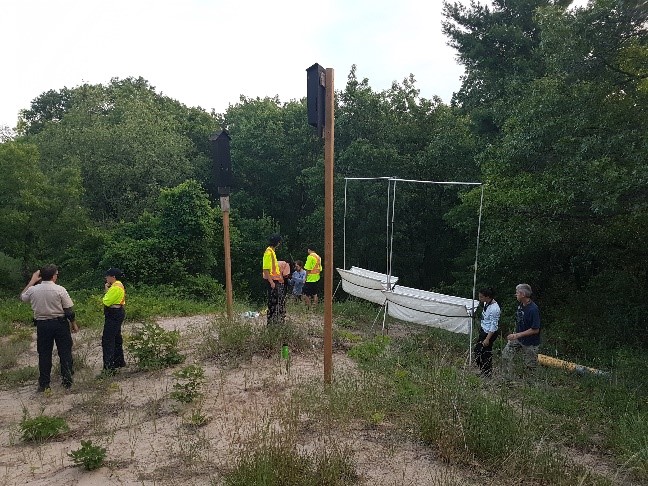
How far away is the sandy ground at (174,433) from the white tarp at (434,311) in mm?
1990

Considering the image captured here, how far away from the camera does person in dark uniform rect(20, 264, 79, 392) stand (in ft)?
22.7

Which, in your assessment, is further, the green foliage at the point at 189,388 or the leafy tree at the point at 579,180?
the leafy tree at the point at 579,180

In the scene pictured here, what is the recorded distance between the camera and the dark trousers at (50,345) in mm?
6953

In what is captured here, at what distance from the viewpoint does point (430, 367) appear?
5598mm

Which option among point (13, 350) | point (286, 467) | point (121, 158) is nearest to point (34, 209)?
point (121, 158)

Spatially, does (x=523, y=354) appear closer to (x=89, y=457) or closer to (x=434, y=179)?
(x=89, y=457)

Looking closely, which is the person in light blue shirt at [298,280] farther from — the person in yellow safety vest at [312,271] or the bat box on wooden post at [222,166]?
the bat box on wooden post at [222,166]

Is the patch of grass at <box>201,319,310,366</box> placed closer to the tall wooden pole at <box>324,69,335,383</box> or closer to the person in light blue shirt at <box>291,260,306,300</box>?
the tall wooden pole at <box>324,69,335,383</box>

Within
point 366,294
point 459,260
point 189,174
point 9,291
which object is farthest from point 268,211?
point 366,294

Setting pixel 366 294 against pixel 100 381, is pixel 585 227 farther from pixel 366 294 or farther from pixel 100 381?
pixel 100 381

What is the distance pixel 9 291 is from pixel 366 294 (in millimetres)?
11217

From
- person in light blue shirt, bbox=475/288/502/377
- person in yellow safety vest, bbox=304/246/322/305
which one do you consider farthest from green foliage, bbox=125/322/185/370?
person in yellow safety vest, bbox=304/246/322/305

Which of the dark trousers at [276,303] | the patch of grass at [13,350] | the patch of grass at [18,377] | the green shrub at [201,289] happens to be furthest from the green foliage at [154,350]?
the green shrub at [201,289]

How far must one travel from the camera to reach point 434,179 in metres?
20.3
